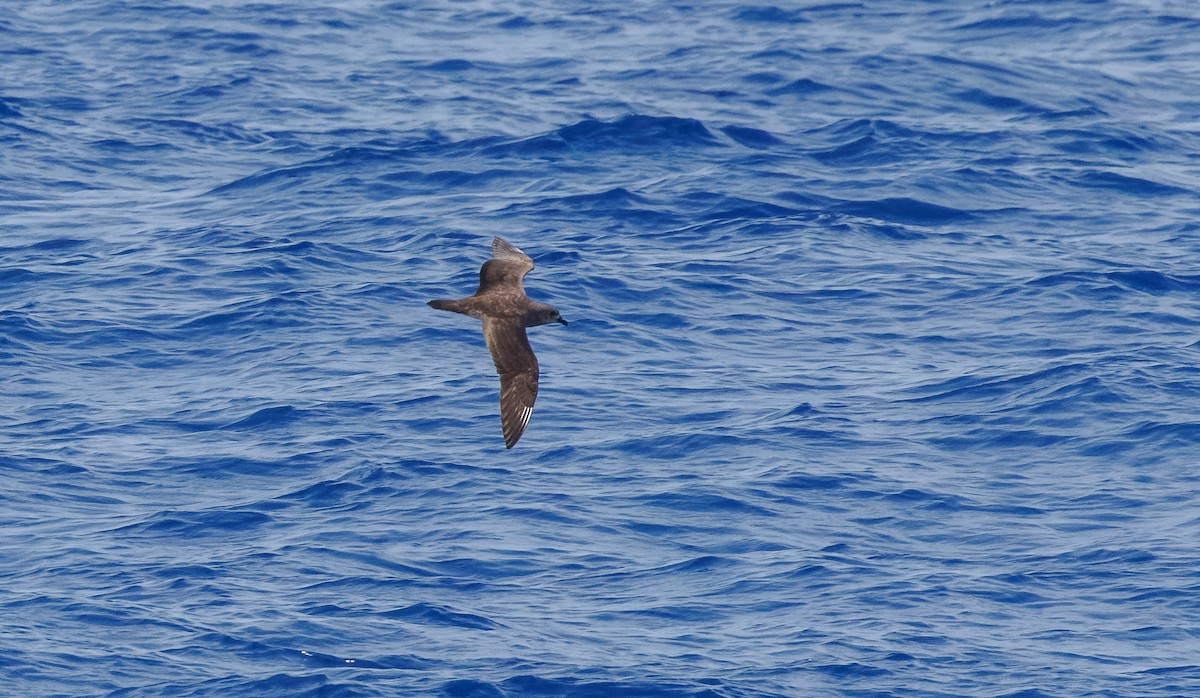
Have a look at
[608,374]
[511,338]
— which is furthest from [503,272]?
[608,374]

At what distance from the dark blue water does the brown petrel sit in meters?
2.65

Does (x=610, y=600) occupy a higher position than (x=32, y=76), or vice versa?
(x=32, y=76)

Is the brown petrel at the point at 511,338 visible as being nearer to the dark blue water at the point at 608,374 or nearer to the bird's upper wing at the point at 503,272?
the bird's upper wing at the point at 503,272

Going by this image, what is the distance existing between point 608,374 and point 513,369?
20.7 feet

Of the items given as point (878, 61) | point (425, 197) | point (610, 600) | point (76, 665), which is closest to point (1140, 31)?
point (878, 61)

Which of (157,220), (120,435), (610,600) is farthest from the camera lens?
(157,220)

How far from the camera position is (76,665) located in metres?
17.2

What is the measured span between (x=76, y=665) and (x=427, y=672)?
3.02 metres

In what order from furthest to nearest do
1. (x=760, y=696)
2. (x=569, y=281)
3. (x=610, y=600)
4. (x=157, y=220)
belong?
1. (x=157, y=220)
2. (x=569, y=281)
3. (x=610, y=600)
4. (x=760, y=696)

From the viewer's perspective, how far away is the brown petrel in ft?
51.5

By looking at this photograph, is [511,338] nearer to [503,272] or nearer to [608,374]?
[503,272]

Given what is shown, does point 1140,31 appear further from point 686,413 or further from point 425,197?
point 686,413

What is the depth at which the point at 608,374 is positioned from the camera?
73.0 feet

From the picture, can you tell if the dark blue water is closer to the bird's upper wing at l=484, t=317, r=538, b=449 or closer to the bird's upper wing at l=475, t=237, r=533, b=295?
the bird's upper wing at l=484, t=317, r=538, b=449
